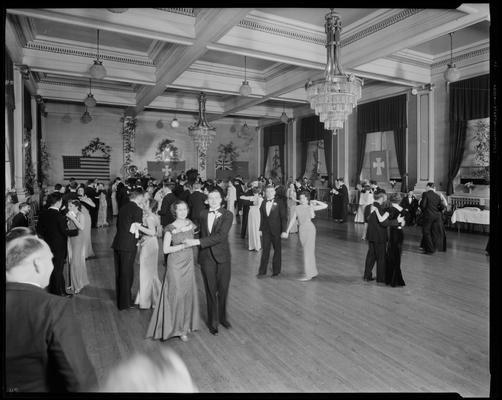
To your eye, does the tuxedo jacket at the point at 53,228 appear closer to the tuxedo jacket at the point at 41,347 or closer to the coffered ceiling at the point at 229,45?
the coffered ceiling at the point at 229,45

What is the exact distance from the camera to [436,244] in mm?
7684

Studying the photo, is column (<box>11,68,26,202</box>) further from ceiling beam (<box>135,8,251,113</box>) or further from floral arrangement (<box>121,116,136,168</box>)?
floral arrangement (<box>121,116,136,168</box>)

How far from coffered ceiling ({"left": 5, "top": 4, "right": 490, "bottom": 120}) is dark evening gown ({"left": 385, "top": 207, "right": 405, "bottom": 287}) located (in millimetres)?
3308

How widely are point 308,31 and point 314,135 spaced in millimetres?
7909

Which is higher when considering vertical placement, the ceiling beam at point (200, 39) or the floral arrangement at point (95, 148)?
the ceiling beam at point (200, 39)

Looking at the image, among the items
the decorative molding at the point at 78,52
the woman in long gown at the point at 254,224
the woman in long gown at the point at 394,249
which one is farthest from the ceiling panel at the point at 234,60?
the woman in long gown at the point at 394,249

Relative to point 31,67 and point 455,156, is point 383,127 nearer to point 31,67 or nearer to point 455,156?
point 455,156

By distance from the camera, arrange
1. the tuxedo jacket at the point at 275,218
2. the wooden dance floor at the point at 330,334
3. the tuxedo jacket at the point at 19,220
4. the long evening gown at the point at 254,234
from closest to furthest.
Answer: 1. the wooden dance floor at the point at 330,334
2. the tuxedo jacket at the point at 19,220
3. the tuxedo jacket at the point at 275,218
4. the long evening gown at the point at 254,234

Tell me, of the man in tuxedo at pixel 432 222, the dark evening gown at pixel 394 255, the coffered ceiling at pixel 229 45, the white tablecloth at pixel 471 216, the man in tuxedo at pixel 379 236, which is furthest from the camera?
the white tablecloth at pixel 471 216

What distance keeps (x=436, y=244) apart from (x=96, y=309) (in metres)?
6.25

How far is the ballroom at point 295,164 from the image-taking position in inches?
133

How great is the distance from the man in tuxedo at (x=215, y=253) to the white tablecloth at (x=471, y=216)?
7456 millimetres

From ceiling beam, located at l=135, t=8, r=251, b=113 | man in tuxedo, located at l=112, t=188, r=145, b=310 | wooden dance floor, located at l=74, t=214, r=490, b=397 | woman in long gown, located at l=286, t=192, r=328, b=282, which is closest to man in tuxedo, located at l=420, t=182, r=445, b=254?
wooden dance floor, located at l=74, t=214, r=490, b=397

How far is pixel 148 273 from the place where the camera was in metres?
4.67
